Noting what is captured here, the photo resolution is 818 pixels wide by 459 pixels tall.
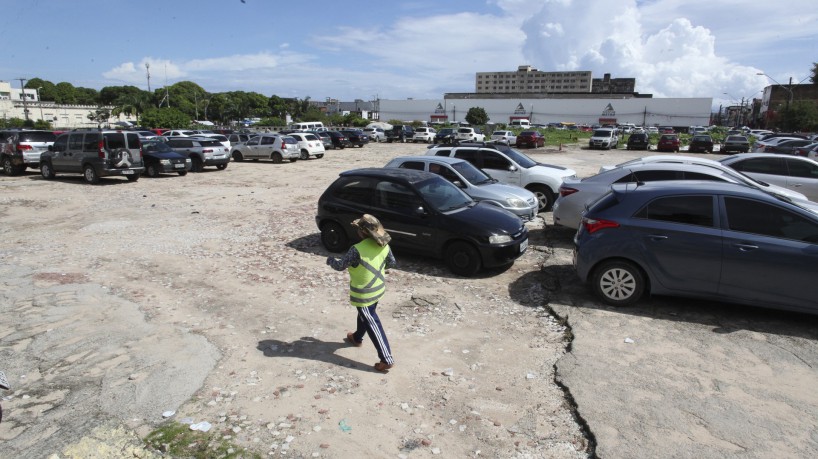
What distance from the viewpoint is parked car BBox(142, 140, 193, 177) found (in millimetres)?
20031

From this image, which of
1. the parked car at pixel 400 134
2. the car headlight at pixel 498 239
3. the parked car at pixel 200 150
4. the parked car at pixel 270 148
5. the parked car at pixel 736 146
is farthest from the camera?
the parked car at pixel 400 134

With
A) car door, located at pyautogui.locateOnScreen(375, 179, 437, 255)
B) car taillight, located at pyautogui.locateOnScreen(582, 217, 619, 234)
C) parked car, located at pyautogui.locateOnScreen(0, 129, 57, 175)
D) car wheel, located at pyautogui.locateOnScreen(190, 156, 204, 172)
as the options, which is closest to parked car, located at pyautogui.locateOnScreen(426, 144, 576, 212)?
car door, located at pyautogui.locateOnScreen(375, 179, 437, 255)

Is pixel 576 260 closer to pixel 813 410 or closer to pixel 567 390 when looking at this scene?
pixel 567 390

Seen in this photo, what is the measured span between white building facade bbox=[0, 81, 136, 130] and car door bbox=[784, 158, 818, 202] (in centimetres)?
10774

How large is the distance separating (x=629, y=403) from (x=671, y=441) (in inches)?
20.9

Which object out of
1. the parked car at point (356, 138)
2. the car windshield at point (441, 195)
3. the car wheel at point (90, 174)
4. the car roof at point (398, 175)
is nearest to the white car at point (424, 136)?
the parked car at point (356, 138)

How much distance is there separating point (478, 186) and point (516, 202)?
906mm

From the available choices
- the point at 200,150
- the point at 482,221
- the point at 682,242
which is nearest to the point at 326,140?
the point at 200,150

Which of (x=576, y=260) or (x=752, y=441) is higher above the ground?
(x=576, y=260)

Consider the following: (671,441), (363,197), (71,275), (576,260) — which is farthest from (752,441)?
(71,275)

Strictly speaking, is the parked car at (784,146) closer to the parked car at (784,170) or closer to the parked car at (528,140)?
the parked car at (784,170)

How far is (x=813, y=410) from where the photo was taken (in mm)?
4098

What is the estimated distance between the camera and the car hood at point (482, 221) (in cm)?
741

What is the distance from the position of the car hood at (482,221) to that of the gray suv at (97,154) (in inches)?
589
